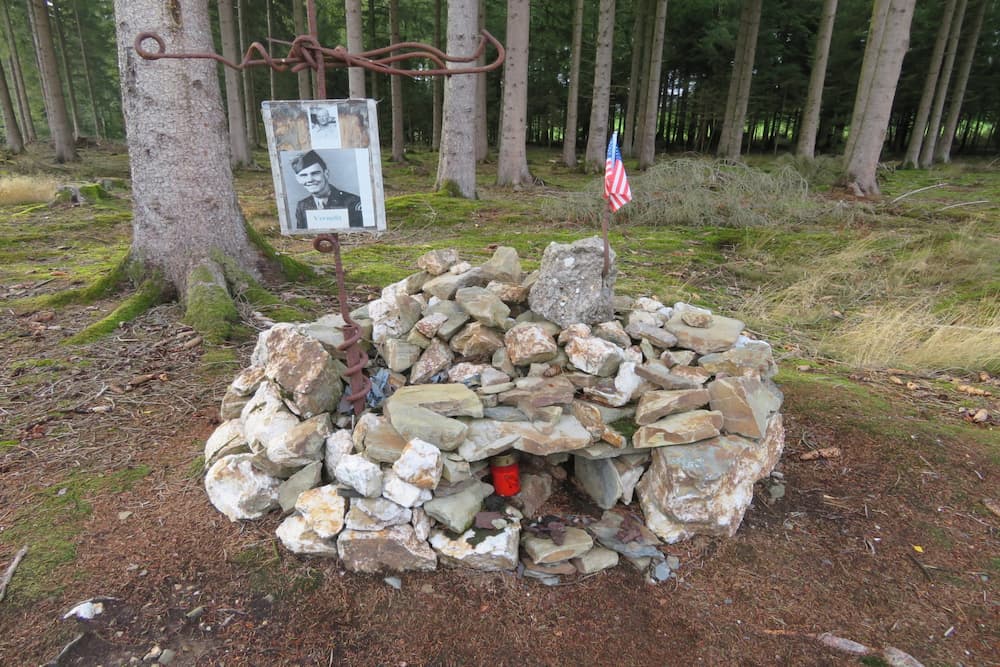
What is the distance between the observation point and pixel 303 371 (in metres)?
2.71

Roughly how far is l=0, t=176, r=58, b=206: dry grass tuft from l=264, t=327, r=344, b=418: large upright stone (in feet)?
32.9

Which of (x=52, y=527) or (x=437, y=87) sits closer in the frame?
(x=52, y=527)

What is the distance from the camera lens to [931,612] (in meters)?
2.21

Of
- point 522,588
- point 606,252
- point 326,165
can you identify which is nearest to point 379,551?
point 522,588

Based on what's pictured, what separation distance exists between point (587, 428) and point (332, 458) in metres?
1.22

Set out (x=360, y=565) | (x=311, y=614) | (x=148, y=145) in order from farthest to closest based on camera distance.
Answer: (x=148, y=145), (x=360, y=565), (x=311, y=614)

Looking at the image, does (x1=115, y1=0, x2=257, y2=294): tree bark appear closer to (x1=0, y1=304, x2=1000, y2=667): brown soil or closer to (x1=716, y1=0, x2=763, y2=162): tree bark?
(x1=0, y1=304, x2=1000, y2=667): brown soil

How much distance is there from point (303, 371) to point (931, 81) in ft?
75.8

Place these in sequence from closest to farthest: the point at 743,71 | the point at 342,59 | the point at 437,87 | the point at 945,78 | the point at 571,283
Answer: the point at 342,59 < the point at 571,283 < the point at 743,71 < the point at 945,78 < the point at 437,87

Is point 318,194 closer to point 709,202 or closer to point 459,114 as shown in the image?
point 709,202

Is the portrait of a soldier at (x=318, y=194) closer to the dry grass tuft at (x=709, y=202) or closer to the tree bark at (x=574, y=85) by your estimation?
the dry grass tuft at (x=709, y=202)

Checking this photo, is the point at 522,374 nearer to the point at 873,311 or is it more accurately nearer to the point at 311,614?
the point at 311,614

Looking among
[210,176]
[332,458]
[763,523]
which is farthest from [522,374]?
[210,176]

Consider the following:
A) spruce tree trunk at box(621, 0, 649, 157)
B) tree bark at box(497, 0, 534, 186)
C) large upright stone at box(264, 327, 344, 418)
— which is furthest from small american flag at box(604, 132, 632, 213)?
spruce tree trunk at box(621, 0, 649, 157)
